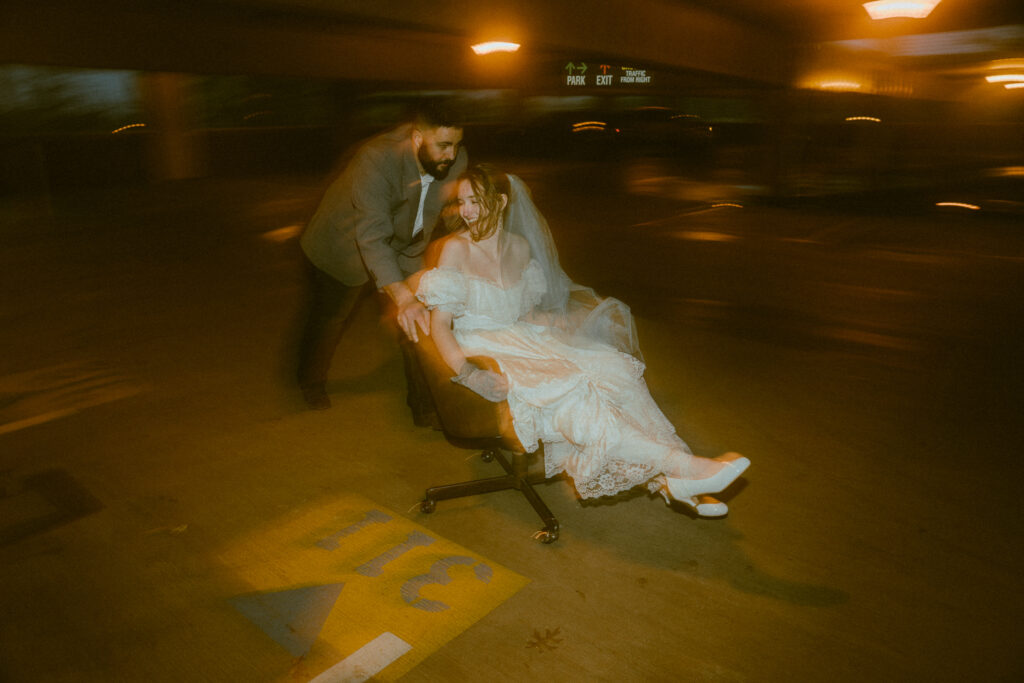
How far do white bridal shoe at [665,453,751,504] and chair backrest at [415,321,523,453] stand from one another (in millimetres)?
641

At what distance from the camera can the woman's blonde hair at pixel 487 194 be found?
269 centimetres

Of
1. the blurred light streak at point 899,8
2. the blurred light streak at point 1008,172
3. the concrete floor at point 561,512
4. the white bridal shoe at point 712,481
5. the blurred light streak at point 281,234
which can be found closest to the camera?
the concrete floor at point 561,512

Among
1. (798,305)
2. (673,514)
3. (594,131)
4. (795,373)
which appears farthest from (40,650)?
(594,131)

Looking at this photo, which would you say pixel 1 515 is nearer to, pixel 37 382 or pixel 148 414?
pixel 148 414

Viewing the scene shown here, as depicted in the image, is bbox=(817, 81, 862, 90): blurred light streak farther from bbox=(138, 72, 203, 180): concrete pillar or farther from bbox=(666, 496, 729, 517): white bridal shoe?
bbox=(138, 72, 203, 180): concrete pillar

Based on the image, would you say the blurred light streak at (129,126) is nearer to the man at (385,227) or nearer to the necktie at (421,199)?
the man at (385,227)

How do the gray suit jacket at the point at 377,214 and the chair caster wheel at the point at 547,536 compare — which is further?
the gray suit jacket at the point at 377,214

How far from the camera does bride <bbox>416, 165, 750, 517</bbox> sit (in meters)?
2.55

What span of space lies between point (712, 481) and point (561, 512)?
0.71m

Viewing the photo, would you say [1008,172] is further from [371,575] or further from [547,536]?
[371,575]

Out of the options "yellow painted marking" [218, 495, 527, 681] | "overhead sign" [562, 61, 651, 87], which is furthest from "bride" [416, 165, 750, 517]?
"overhead sign" [562, 61, 651, 87]

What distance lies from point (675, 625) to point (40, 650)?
6.71ft

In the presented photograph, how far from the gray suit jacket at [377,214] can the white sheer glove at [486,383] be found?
0.72 metres

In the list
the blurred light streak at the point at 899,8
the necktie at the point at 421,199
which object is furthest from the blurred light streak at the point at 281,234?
the blurred light streak at the point at 899,8
